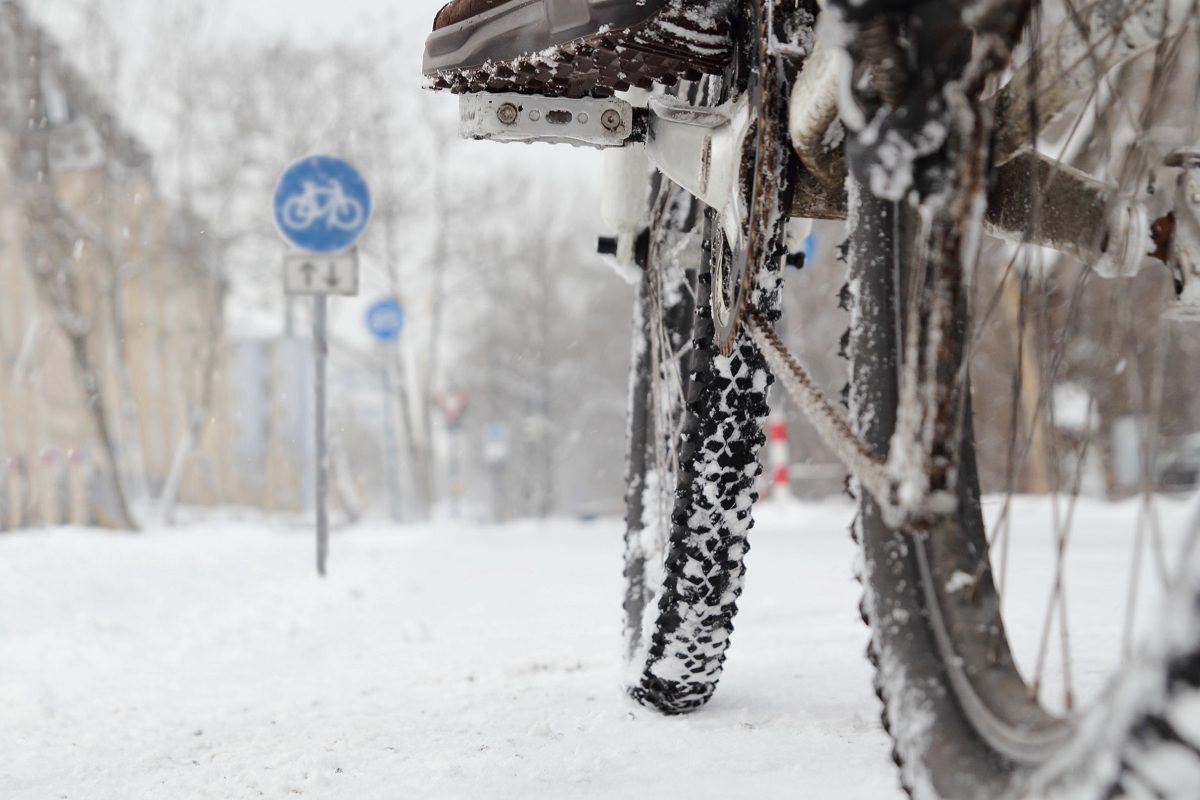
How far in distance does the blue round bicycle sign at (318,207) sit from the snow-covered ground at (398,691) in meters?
2.07

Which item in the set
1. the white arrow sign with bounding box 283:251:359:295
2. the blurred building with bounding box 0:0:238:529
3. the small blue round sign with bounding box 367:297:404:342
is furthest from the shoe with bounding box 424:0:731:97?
the blurred building with bounding box 0:0:238:529

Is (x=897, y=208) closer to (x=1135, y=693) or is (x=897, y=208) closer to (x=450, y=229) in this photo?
(x=1135, y=693)

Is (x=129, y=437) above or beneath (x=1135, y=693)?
beneath

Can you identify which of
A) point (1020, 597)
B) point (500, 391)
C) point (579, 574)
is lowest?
point (500, 391)

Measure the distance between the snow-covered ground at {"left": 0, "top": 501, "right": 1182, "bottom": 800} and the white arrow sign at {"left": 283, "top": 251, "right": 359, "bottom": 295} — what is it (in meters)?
1.77

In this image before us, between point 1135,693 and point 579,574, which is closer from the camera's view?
point 1135,693

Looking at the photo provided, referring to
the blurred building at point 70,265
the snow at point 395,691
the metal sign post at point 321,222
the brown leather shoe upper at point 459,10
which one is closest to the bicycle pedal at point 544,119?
the brown leather shoe upper at point 459,10

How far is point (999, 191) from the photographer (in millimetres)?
1483

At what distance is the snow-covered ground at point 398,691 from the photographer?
2035 millimetres

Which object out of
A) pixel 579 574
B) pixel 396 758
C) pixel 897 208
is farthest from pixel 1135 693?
pixel 579 574

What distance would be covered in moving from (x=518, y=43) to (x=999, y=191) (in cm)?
87

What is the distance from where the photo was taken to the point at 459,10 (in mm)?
2109

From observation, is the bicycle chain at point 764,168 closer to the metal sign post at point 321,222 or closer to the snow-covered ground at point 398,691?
the snow-covered ground at point 398,691

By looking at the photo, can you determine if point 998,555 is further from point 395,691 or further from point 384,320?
point 384,320
